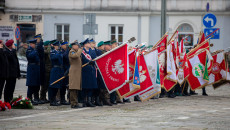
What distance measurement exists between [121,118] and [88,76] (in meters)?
3.20

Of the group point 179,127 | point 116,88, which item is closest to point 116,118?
point 179,127

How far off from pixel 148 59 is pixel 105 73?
2.19 meters

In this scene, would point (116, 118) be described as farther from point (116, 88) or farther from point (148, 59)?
point (148, 59)

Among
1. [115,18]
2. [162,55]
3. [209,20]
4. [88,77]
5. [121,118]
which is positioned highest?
[115,18]

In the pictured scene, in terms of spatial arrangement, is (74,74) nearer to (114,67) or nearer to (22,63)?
(114,67)

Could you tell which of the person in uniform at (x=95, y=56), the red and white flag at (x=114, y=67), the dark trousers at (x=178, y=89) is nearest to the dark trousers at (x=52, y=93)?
the person in uniform at (x=95, y=56)

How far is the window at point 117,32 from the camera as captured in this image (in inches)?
1475

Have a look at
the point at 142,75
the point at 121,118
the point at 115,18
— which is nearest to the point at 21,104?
the point at 121,118

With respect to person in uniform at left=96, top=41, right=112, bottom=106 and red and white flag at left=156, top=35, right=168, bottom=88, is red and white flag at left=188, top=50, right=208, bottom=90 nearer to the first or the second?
red and white flag at left=156, top=35, right=168, bottom=88

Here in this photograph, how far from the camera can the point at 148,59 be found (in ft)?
54.8

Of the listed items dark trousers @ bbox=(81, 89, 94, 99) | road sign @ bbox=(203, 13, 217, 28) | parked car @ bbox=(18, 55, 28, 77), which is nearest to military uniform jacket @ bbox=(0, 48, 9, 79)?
dark trousers @ bbox=(81, 89, 94, 99)

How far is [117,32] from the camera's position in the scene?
3759 cm

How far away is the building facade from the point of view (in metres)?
36.8

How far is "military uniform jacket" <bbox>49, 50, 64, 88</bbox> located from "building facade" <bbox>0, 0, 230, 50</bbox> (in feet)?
72.0
